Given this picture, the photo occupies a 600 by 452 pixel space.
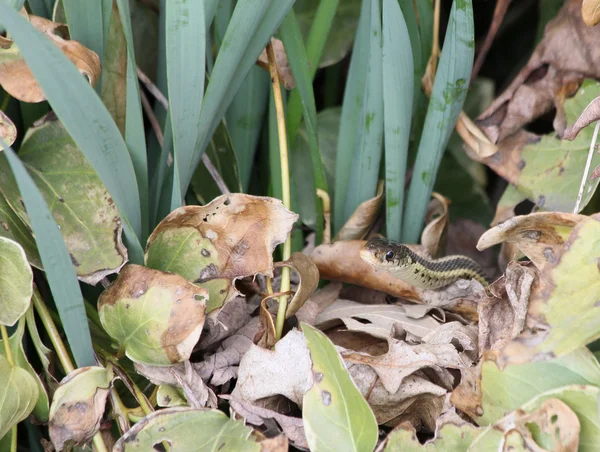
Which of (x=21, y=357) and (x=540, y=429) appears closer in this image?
(x=540, y=429)

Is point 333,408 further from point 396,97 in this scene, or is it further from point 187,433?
point 396,97

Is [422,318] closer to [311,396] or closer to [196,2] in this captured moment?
[311,396]

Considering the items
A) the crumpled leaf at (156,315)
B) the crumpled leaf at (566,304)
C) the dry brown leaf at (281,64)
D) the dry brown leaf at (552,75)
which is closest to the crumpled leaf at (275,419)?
the crumpled leaf at (156,315)

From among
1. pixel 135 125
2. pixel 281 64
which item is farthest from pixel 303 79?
pixel 135 125

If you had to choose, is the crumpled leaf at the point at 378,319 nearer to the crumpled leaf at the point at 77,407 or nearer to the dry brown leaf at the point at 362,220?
the dry brown leaf at the point at 362,220

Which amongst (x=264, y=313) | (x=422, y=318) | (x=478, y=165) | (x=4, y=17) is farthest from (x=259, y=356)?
(x=478, y=165)

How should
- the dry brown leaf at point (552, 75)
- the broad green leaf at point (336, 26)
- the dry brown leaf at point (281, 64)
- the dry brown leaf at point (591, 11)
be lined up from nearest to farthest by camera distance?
the dry brown leaf at point (591, 11) < the dry brown leaf at point (281, 64) < the dry brown leaf at point (552, 75) < the broad green leaf at point (336, 26)

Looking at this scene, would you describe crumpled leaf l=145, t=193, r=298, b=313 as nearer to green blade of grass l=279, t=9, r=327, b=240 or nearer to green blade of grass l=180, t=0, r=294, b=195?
green blade of grass l=180, t=0, r=294, b=195
